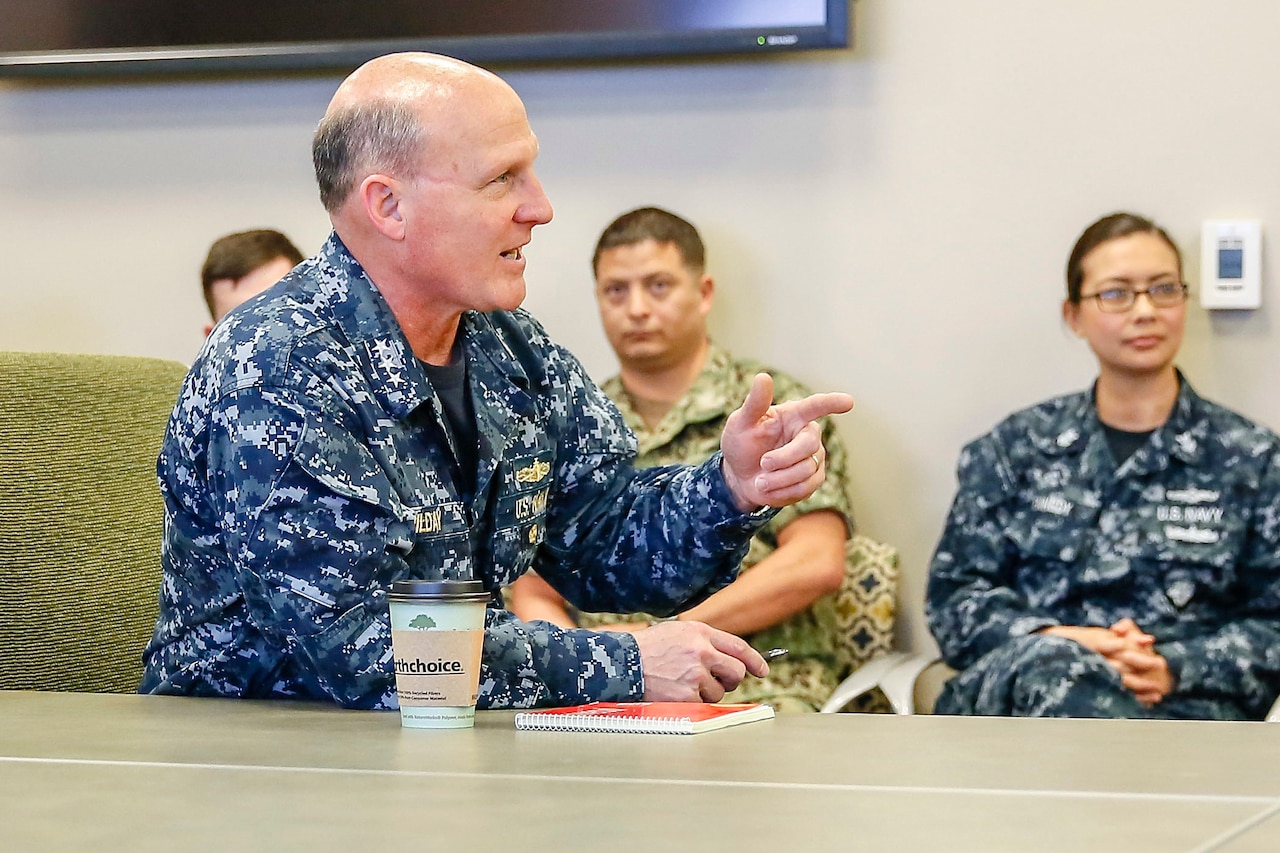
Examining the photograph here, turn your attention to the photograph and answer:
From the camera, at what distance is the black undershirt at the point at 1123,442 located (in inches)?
113

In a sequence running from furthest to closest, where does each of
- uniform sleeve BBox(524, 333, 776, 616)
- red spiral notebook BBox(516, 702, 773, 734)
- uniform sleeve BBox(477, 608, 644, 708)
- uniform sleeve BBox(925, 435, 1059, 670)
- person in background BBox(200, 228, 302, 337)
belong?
1. person in background BBox(200, 228, 302, 337)
2. uniform sleeve BBox(925, 435, 1059, 670)
3. uniform sleeve BBox(524, 333, 776, 616)
4. uniform sleeve BBox(477, 608, 644, 708)
5. red spiral notebook BBox(516, 702, 773, 734)

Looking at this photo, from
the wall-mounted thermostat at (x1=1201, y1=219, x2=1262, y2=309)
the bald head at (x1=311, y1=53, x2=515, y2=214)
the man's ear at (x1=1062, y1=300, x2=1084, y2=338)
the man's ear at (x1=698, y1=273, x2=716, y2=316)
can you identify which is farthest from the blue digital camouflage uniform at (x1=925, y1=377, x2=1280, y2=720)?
the bald head at (x1=311, y1=53, x2=515, y2=214)

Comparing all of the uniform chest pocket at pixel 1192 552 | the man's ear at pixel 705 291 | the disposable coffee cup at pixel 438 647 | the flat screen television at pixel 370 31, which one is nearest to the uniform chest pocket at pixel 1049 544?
the uniform chest pocket at pixel 1192 552

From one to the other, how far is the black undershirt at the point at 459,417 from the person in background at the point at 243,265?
1510 mm

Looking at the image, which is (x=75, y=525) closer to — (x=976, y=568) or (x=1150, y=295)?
(x=976, y=568)

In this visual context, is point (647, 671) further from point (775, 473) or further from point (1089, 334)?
point (1089, 334)

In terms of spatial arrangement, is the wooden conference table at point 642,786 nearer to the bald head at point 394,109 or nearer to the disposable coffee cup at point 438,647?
the disposable coffee cup at point 438,647

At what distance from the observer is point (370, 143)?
1.82 metres

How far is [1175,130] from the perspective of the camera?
120 inches

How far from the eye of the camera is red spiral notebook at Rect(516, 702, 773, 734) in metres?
1.22

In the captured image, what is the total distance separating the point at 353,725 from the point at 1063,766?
22.1 inches

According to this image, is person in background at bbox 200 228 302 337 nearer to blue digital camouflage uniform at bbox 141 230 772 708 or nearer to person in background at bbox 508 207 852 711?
person in background at bbox 508 207 852 711

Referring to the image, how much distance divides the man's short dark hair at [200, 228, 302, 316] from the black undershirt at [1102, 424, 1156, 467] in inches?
63.2

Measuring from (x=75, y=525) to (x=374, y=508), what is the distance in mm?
637
